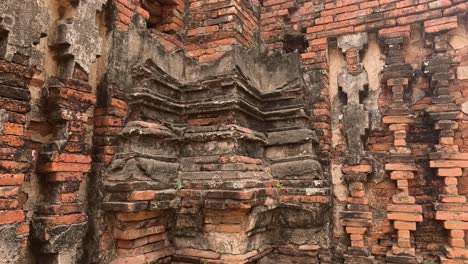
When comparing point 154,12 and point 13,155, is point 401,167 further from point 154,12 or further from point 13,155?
point 13,155

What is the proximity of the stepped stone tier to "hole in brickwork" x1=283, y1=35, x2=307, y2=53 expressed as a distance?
0.11ft

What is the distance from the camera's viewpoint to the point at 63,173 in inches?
119

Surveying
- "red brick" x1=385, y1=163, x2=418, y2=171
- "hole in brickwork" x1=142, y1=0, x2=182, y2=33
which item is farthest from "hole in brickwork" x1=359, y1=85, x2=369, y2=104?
"hole in brickwork" x1=142, y1=0, x2=182, y2=33

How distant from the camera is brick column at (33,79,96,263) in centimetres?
291

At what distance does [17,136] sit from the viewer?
2.69 m

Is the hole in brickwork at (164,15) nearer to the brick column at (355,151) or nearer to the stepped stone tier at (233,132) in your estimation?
the stepped stone tier at (233,132)

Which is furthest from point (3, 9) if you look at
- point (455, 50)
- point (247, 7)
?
point (455, 50)

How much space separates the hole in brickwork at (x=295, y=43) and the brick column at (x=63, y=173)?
122 inches

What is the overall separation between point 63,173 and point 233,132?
165cm

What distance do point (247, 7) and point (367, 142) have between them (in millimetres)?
2363

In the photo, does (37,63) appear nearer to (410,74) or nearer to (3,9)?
(3,9)

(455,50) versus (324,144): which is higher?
(455,50)

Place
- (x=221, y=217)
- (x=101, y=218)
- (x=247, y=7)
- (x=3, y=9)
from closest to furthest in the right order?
(x=3, y=9), (x=101, y=218), (x=221, y=217), (x=247, y=7)

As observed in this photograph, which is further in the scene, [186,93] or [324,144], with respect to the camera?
[324,144]
